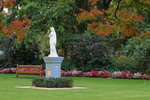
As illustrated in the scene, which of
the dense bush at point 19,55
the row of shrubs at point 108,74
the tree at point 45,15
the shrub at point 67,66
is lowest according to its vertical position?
the row of shrubs at point 108,74

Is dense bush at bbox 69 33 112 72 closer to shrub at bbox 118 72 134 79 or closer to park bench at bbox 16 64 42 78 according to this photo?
shrub at bbox 118 72 134 79

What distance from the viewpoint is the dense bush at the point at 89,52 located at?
3142 cm

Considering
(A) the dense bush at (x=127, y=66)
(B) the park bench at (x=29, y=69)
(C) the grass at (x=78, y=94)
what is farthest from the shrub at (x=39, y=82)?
(A) the dense bush at (x=127, y=66)

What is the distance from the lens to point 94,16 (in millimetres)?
27922

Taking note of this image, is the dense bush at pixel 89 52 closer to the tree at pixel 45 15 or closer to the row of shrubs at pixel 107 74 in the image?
the row of shrubs at pixel 107 74

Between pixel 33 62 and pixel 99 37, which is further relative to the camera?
pixel 33 62

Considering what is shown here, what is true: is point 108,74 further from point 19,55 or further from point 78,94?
point 78,94

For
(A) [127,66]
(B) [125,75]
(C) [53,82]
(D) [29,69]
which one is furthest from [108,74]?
(C) [53,82]

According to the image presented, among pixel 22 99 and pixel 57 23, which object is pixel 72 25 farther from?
pixel 22 99

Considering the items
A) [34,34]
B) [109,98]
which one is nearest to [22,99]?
[109,98]

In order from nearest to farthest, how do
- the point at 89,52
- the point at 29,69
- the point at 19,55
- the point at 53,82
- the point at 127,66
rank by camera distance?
the point at 53,82 < the point at 29,69 < the point at 127,66 < the point at 89,52 < the point at 19,55

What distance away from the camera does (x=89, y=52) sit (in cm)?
3206

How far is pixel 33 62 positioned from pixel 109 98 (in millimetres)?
24389

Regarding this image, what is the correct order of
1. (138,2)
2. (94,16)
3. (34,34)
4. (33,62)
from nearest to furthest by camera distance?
(138,2) < (94,16) < (34,34) < (33,62)
